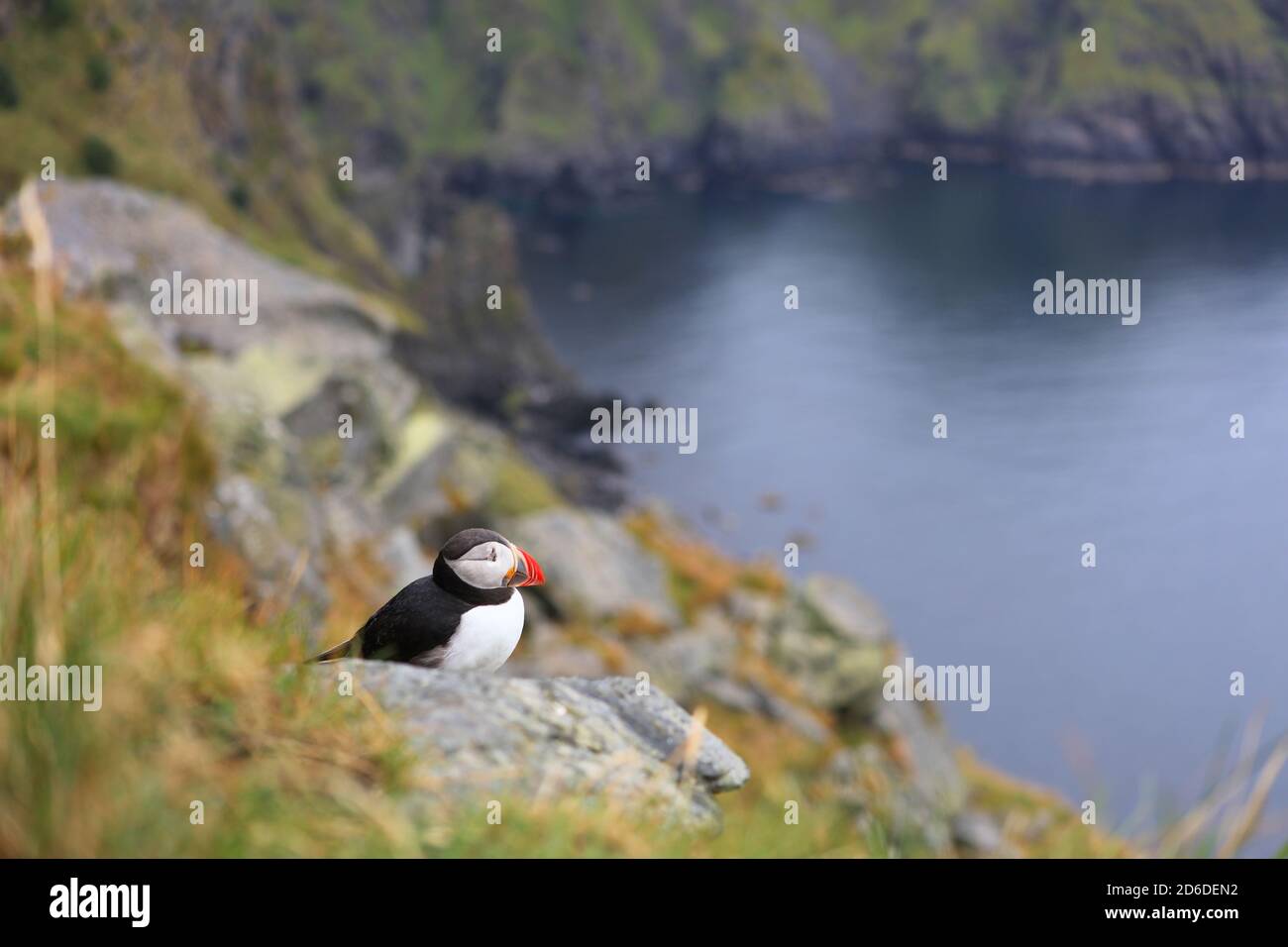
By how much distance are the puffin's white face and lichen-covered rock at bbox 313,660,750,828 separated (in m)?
0.78

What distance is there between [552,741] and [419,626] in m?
1.61

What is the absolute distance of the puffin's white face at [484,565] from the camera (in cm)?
657

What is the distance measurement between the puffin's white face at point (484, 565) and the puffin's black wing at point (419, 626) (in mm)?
153

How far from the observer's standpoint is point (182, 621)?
467cm

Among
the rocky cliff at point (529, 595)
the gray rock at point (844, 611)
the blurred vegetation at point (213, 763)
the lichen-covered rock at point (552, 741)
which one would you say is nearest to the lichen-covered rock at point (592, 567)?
the rocky cliff at point (529, 595)

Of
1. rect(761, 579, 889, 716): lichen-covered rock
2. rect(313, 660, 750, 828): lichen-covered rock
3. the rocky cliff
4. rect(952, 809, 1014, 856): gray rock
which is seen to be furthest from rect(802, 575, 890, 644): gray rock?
rect(313, 660, 750, 828): lichen-covered rock

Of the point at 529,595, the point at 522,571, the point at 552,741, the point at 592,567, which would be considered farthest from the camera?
the point at 592,567

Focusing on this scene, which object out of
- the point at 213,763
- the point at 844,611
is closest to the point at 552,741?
the point at 213,763

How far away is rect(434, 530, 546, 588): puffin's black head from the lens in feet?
21.6

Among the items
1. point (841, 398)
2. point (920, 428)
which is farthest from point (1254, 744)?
point (841, 398)

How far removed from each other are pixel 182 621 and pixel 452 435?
35503 millimetres

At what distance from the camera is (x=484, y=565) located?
658 cm

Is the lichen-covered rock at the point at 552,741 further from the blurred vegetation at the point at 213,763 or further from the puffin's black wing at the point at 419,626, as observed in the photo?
the puffin's black wing at the point at 419,626

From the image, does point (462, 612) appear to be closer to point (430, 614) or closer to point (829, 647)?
point (430, 614)
